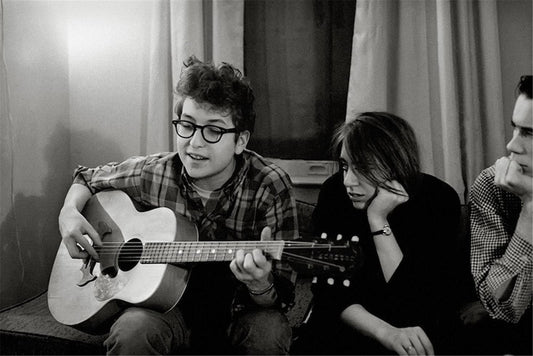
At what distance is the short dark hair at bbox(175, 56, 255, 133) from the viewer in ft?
5.52

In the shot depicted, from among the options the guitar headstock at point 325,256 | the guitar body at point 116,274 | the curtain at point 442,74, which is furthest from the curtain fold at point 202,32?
the guitar headstock at point 325,256

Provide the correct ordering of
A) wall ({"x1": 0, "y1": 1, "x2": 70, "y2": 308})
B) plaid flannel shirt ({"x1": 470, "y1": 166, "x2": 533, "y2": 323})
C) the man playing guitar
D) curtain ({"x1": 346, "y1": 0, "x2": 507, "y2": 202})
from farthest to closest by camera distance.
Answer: curtain ({"x1": 346, "y1": 0, "x2": 507, "y2": 202}) < wall ({"x1": 0, "y1": 1, "x2": 70, "y2": 308}) < the man playing guitar < plaid flannel shirt ({"x1": 470, "y1": 166, "x2": 533, "y2": 323})

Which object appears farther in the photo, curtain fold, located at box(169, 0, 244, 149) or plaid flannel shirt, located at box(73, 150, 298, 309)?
curtain fold, located at box(169, 0, 244, 149)

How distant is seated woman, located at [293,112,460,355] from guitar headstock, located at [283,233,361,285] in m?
0.17

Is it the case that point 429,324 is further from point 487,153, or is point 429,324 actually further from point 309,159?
point 309,159

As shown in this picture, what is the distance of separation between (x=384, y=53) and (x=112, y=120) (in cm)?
126

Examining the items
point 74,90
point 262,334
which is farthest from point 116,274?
point 74,90

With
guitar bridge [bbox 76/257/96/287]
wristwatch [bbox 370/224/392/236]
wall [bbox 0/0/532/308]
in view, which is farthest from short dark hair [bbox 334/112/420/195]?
wall [bbox 0/0/532/308]

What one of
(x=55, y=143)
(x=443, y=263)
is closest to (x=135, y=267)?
(x=443, y=263)

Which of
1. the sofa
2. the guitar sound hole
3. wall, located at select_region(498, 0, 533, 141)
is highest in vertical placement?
wall, located at select_region(498, 0, 533, 141)

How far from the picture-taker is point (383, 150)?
1577mm

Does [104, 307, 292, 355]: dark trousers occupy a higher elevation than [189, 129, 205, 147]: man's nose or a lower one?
lower

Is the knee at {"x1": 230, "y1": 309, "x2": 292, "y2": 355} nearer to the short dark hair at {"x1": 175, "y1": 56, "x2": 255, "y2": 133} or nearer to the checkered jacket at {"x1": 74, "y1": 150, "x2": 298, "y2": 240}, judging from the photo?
the checkered jacket at {"x1": 74, "y1": 150, "x2": 298, "y2": 240}

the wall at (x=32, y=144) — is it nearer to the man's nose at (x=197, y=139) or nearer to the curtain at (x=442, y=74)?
the man's nose at (x=197, y=139)
